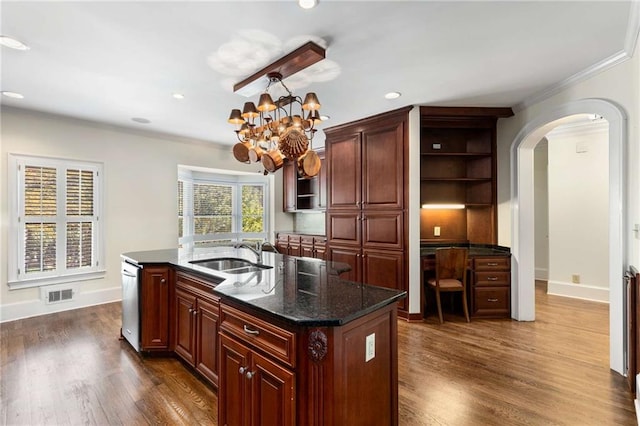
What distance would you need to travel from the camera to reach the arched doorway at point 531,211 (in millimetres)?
2557

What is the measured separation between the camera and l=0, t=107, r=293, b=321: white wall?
12.6 feet

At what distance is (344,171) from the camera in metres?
4.47

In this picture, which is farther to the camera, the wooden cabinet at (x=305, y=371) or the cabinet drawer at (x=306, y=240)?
the cabinet drawer at (x=306, y=240)

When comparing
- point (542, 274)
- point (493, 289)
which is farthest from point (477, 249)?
point (542, 274)

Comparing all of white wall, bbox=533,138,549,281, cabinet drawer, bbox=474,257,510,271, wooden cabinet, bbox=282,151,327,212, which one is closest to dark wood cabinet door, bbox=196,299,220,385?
cabinet drawer, bbox=474,257,510,271

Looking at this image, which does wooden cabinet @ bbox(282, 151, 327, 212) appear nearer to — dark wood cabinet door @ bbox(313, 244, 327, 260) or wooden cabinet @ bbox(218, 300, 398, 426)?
dark wood cabinet door @ bbox(313, 244, 327, 260)

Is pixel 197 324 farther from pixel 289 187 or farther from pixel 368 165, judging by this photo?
pixel 289 187

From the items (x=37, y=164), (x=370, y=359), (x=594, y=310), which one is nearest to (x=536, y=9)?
(x=370, y=359)

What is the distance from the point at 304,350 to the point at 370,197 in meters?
3.01

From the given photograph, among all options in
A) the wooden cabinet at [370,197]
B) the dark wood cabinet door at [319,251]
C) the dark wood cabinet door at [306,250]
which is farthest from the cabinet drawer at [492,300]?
the dark wood cabinet door at [306,250]

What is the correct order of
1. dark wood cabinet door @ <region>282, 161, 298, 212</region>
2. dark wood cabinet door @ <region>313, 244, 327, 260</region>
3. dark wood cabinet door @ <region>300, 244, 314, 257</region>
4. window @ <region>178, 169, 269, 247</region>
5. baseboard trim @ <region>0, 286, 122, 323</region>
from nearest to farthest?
baseboard trim @ <region>0, 286, 122, 323</region> < dark wood cabinet door @ <region>313, 244, 327, 260</region> < dark wood cabinet door @ <region>300, 244, 314, 257</region> < window @ <region>178, 169, 269, 247</region> < dark wood cabinet door @ <region>282, 161, 298, 212</region>

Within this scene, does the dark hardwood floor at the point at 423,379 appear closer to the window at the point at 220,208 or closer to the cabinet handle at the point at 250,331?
the cabinet handle at the point at 250,331

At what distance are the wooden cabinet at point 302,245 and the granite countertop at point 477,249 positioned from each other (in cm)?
164

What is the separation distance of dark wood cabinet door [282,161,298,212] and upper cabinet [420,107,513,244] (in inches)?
112
